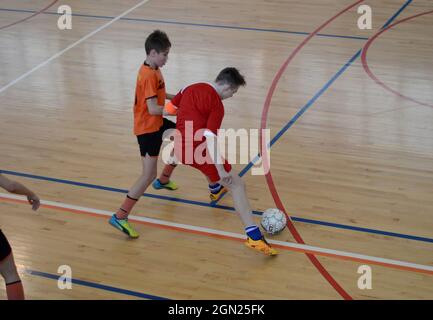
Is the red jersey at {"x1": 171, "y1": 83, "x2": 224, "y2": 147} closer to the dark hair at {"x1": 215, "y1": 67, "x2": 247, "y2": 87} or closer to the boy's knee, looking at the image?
the dark hair at {"x1": 215, "y1": 67, "x2": 247, "y2": 87}

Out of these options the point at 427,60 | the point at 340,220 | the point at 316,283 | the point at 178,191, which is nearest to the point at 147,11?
the point at 427,60

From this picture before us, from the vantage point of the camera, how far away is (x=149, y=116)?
7.14 m

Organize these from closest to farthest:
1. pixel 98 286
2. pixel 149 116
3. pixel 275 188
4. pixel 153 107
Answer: pixel 98 286 → pixel 153 107 → pixel 149 116 → pixel 275 188

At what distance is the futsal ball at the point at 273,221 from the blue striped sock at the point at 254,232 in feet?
1.33

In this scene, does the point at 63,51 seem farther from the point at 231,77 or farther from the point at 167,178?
the point at 231,77

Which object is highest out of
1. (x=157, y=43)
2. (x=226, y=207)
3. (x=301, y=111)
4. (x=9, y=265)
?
(x=301, y=111)

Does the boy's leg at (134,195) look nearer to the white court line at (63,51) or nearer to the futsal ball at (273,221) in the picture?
the futsal ball at (273,221)

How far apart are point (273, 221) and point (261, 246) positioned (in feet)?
1.52

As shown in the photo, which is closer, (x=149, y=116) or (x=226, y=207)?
(x=149, y=116)

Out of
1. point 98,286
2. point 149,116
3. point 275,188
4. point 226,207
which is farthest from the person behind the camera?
point 275,188

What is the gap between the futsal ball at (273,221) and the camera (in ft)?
23.7

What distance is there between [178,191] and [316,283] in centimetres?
238

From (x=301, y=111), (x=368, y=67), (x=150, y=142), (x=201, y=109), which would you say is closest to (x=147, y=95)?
(x=150, y=142)

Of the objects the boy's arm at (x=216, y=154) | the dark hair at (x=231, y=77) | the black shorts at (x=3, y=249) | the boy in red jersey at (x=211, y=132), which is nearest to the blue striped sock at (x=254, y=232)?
the boy in red jersey at (x=211, y=132)
